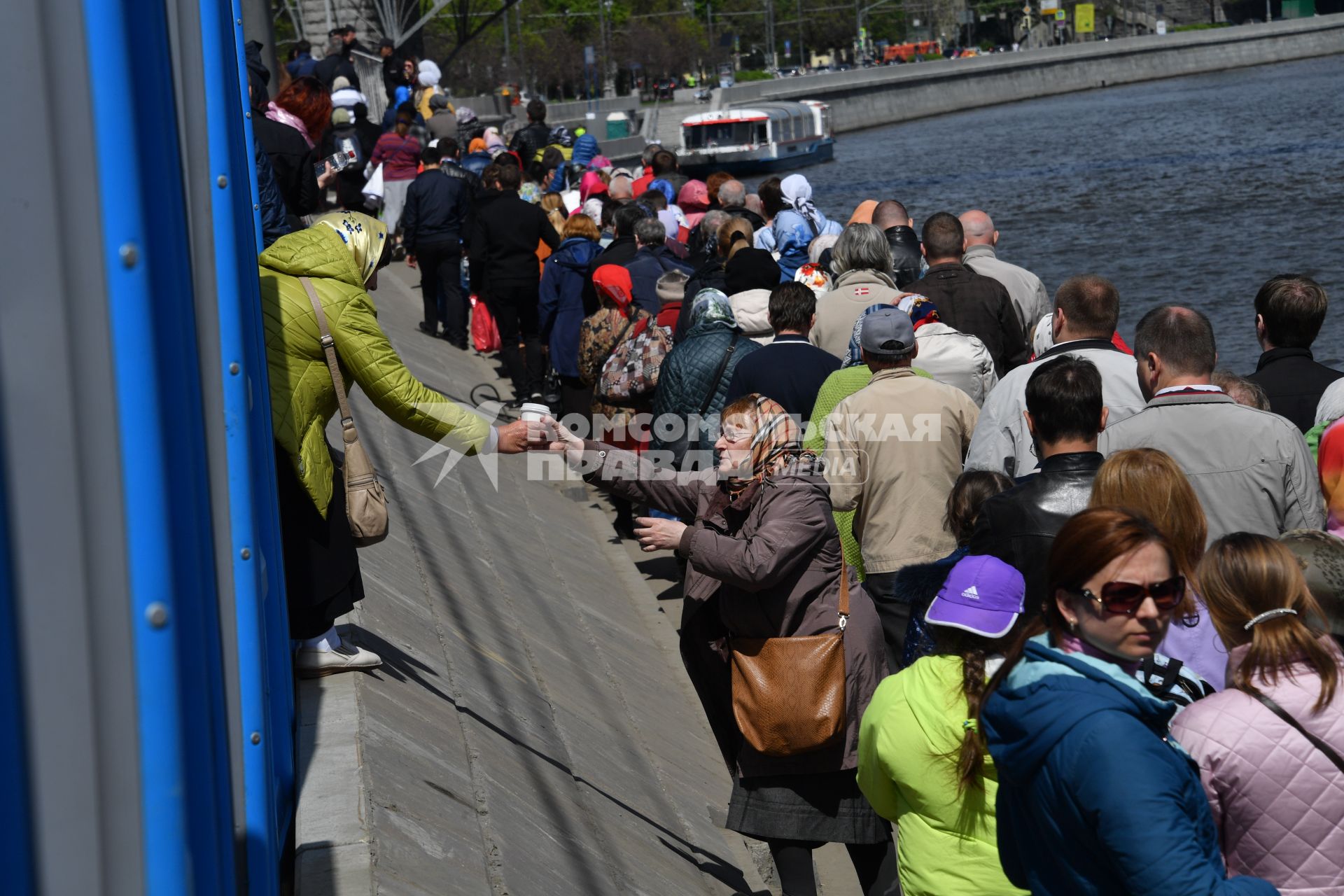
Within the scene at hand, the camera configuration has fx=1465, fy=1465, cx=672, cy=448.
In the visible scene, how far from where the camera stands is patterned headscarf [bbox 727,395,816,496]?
4215mm

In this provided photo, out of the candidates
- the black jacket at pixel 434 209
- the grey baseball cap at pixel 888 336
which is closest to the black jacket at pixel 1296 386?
the grey baseball cap at pixel 888 336

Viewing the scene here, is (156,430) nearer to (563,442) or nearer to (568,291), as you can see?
(563,442)

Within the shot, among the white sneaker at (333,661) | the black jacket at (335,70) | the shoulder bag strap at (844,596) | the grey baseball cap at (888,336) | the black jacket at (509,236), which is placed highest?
the black jacket at (335,70)

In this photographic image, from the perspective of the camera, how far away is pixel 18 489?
1544 millimetres

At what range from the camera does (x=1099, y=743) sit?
221cm

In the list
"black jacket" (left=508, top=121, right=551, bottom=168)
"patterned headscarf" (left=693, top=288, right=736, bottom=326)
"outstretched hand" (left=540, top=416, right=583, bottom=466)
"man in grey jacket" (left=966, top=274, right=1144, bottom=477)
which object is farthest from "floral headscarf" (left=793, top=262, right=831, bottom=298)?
"black jacket" (left=508, top=121, right=551, bottom=168)

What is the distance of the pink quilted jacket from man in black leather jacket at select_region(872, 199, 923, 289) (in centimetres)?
632

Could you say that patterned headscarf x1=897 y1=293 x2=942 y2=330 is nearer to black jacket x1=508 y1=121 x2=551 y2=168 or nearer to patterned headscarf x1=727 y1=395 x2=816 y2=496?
patterned headscarf x1=727 y1=395 x2=816 y2=496

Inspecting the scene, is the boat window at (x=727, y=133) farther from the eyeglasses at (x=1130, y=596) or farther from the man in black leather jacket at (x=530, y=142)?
the eyeglasses at (x=1130, y=596)

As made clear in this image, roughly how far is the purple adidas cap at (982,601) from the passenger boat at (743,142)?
49.6 m

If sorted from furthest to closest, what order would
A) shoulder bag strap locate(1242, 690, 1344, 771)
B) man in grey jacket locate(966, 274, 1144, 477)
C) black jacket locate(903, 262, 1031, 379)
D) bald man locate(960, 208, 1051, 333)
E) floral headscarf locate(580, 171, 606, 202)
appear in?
floral headscarf locate(580, 171, 606, 202), bald man locate(960, 208, 1051, 333), black jacket locate(903, 262, 1031, 379), man in grey jacket locate(966, 274, 1144, 477), shoulder bag strap locate(1242, 690, 1344, 771)

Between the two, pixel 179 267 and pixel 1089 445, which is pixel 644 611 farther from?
pixel 179 267

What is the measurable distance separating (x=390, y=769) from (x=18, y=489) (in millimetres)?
2487

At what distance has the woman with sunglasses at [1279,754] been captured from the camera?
2.71 metres
